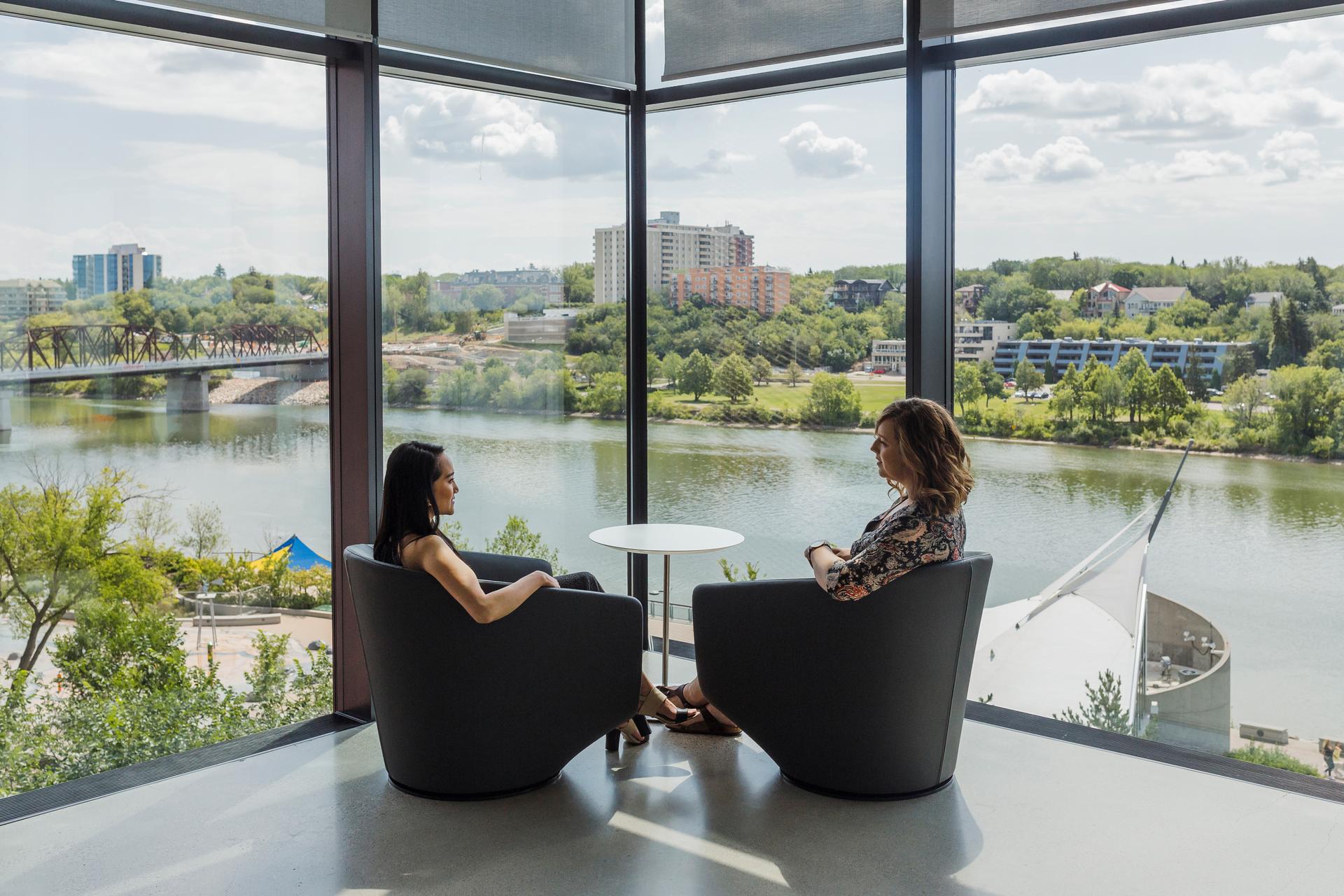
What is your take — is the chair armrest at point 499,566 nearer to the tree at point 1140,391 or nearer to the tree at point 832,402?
the tree at point 832,402

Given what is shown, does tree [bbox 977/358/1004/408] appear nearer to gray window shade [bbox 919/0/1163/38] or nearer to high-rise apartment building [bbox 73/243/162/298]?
gray window shade [bbox 919/0/1163/38]

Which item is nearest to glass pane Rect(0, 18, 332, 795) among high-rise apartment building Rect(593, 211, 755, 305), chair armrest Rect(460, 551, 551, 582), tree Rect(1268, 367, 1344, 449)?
chair armrest Rect(460, 551, 551, 582)

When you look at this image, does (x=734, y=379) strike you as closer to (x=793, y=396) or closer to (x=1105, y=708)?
(x=793, y=396)

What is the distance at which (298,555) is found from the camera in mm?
4176

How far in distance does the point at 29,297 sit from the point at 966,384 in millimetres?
3431

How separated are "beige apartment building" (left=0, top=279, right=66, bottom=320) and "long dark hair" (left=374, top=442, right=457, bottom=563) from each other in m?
1.36

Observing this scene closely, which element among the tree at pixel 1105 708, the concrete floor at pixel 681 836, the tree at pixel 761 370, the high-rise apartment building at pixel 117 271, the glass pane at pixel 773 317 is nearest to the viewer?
the concrete floor at pixel 681 836

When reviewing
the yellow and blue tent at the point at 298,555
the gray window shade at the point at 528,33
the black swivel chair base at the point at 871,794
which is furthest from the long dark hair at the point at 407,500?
the gray window shade at the point at 528,33

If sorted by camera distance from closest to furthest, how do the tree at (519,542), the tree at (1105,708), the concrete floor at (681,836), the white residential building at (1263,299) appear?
the concrete floor at (681,836), the white residential building at (1263,299), the tree at (1105,708), the tree at (519,542)

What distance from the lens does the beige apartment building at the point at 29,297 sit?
3.52 m

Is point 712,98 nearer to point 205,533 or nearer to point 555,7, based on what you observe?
point 555,7

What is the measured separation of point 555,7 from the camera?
467cm

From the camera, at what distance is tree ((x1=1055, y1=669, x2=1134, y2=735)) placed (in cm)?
407

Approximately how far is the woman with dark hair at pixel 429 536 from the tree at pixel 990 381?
201 centimetres
